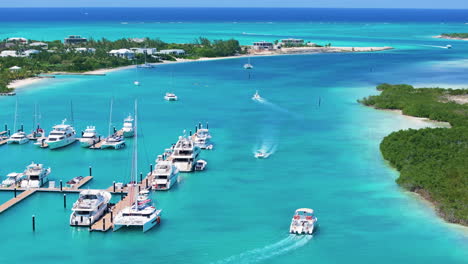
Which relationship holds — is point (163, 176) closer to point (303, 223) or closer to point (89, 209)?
point (89, 209)

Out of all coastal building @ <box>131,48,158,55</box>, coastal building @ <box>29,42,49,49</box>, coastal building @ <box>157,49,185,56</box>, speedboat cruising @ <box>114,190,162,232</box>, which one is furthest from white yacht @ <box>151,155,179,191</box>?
coastal building @ <box>29,42,49,49</box>

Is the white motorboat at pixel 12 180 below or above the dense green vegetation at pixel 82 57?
below

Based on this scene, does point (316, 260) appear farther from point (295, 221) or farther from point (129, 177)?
point (129, 177)

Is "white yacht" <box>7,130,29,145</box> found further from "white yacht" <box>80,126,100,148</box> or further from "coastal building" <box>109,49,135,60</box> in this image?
"coastal building" <box>109,49,135,60</box>

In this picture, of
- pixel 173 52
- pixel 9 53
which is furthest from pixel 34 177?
pixel 173 52

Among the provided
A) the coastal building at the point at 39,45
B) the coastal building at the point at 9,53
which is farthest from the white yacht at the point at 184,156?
the coastal building at the point at 39,45

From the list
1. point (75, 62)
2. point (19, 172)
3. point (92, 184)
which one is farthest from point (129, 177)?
point (75, 62)

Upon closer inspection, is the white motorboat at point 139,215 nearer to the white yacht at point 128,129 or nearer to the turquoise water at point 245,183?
the turquoise water at point 245,183
